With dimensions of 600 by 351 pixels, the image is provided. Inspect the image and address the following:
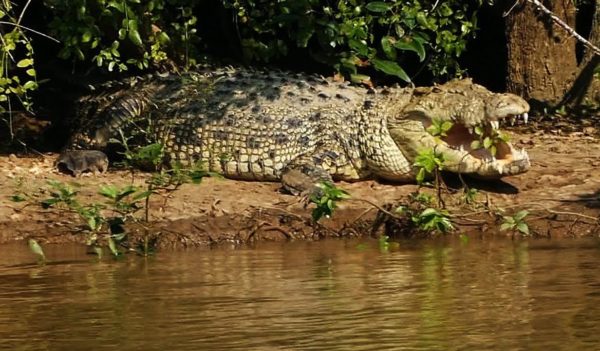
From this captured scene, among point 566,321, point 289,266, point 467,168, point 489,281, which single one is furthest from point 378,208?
point 566,321

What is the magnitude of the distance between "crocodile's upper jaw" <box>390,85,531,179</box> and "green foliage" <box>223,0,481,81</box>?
1101mm

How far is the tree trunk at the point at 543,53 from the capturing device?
36.4 ft

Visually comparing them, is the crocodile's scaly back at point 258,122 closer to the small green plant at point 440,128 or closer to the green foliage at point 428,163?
the small green plant at point 440,128

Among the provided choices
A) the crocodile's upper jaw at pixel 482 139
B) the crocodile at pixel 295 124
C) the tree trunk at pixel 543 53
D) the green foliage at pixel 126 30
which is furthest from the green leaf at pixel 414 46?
the green foliage at pixel 126 30

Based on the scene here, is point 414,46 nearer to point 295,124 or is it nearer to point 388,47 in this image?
point 388,47

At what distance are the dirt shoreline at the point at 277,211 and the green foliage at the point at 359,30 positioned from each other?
59.2 inches

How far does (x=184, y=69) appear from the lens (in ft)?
35.9

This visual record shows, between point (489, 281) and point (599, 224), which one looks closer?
point (489, 281)

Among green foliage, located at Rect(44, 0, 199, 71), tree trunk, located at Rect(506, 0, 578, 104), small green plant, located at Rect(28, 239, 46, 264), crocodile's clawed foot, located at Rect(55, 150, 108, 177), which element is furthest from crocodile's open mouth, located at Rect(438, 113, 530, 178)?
small green plant, located at Rect(28, 239, 46, 264)

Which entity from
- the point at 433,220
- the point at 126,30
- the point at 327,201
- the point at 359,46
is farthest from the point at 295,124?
the point at 433,220

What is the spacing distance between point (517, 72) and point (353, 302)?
5900 millimetres

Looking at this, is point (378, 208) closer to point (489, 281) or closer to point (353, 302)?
point (489, 281)

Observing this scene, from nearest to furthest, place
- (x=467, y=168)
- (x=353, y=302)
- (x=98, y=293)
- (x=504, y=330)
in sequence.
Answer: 1. (x=504, y=330)
2. (x=353, y=302)
3. (x=98, y=293)
4. (x=467, y=168)

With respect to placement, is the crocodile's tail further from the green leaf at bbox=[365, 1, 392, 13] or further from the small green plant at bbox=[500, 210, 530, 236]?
the small green plant at bbox=[500, 210, 530, 236]
